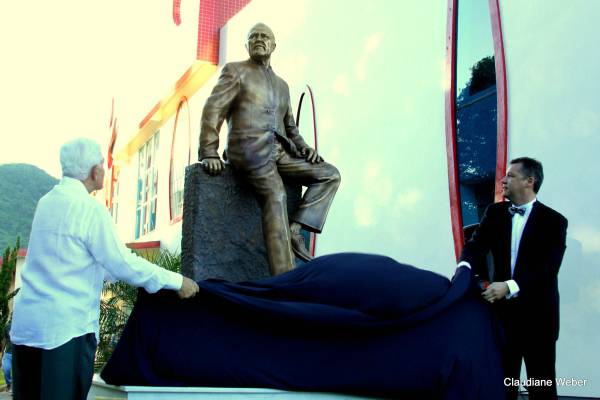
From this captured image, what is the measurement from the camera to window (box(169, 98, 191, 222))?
1919 centimetres

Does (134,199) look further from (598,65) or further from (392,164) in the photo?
(598,65)

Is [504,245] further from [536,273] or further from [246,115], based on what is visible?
[246,115]

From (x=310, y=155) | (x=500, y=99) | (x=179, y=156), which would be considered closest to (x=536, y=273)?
(x=310, y=155)

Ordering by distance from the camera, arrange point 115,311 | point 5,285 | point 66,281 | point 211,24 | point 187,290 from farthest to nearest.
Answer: point 211,24
point 5,285
point 115,311
point 187,290
point 66,281

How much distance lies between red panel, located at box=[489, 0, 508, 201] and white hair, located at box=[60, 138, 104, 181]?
4.69 m

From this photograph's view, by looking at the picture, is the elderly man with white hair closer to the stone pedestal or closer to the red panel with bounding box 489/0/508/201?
the stone pedestal

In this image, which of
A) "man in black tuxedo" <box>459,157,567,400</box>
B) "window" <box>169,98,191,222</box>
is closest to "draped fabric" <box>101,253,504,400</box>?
"man in black tuxedo" <box>459,157,567,400</box>

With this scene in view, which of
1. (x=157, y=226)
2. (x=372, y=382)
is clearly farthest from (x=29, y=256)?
(x=157, y=226)

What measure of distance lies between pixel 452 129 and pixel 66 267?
5.67 meters

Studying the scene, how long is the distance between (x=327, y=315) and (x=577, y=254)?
3.59 m

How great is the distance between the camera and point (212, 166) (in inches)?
189

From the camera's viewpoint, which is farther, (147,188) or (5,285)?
(147,188)

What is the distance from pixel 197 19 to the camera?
682 inches

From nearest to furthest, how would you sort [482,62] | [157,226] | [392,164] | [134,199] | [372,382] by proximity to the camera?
[372,382] < [482,62] < [392,164] < [157,226] < [134,199]
